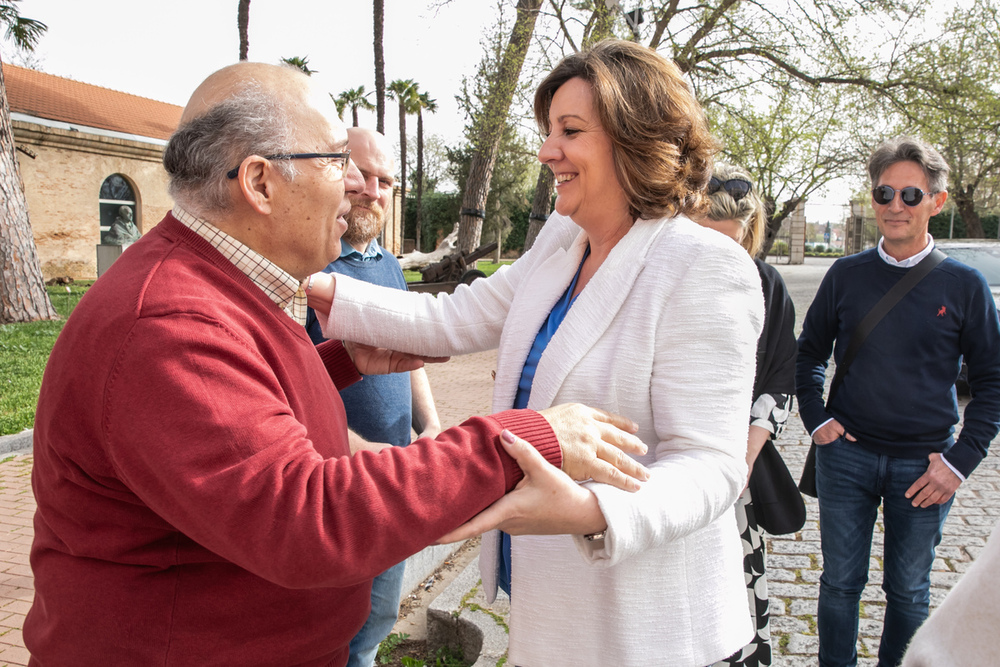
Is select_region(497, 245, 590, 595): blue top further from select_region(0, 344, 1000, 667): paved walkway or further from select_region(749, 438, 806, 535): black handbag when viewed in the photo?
select_region(0, 344, 1000, 667): paved walkway

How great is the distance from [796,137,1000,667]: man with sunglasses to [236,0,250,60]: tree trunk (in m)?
19.6

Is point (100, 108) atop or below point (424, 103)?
below

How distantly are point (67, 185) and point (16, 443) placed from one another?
1669cm

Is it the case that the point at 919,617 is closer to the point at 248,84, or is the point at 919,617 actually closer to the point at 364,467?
the point at 364,467

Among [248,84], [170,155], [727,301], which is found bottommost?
[727,301]

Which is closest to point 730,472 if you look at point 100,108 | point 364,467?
point 364,467

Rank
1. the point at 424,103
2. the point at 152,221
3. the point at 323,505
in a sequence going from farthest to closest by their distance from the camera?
1. the point at 424,103
2. the point at 152,221
3. the point at 323,505

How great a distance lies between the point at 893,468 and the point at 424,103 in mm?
44428

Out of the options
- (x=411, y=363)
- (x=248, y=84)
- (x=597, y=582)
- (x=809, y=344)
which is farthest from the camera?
(x=809, y=344)

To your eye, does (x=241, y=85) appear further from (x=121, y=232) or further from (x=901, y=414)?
(x=121, y=232)

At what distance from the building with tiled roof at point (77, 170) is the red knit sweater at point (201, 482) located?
18521mm

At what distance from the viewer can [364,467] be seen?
3.88ft

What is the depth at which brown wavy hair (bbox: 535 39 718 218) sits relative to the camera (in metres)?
1.79

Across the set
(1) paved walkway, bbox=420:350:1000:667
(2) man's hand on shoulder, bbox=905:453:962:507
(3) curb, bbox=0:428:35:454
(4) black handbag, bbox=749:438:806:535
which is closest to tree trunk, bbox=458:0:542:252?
(1) paved walkway, bbox=420:350:1000:667
